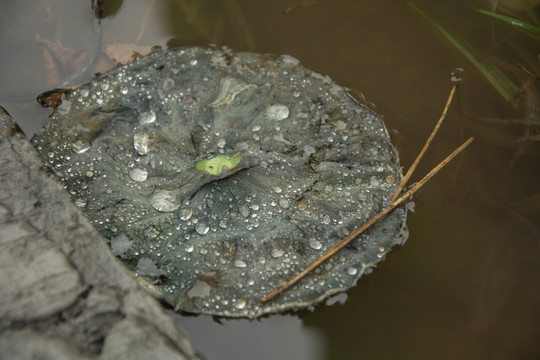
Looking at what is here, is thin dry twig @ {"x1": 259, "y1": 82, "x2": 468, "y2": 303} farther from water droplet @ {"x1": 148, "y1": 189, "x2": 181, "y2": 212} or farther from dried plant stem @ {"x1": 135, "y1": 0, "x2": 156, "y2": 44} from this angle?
dried plant stem @ {"x1": 135, "y1": 0, "x2": 156, "y2": 44}

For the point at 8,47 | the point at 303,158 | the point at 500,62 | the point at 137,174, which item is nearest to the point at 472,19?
the point at 500,62

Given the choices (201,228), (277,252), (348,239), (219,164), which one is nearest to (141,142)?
(219,164)

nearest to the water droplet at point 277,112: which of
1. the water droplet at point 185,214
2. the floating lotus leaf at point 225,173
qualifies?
the floating lotus leaf at point 225,173

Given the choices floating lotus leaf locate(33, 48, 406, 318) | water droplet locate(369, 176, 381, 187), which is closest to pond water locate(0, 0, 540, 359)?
floating lotus leaf locate(33, 48, 406, 318)

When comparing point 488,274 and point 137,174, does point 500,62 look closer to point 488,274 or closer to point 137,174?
point 488,274

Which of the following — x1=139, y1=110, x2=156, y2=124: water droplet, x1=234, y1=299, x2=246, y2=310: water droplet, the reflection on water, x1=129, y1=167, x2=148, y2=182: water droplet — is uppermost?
x1=139, y1=110, x2=156, y2=124: water droplet

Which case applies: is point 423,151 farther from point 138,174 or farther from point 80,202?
point 80,202
